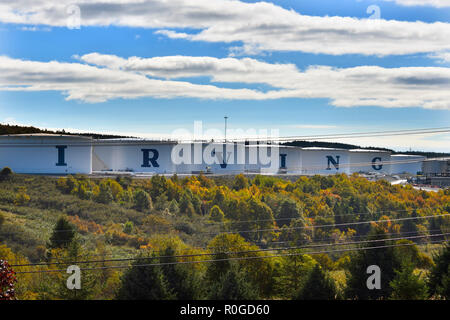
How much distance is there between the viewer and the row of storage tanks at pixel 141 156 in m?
50.6

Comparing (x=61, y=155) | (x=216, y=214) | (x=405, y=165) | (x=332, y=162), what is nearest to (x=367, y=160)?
(x=332, y=162)

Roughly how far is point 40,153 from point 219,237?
19087 millimetres

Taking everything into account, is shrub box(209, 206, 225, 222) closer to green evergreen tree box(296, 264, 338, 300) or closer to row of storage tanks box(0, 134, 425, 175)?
row of storage tanks box(0, 134, 425, 175)

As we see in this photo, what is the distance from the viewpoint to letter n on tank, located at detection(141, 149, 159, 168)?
56.5 m

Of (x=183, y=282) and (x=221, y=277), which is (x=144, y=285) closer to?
(x=183, y=282)

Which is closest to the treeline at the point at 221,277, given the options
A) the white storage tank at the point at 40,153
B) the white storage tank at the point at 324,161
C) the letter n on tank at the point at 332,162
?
the white storage tank at the point at 40,153

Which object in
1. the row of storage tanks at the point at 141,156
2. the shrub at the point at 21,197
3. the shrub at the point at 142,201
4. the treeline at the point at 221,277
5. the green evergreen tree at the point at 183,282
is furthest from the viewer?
the shrub at the point at 142,201

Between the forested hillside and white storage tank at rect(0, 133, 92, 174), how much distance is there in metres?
1.15

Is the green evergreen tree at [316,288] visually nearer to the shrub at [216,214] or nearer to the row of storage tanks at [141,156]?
the row of storage tanks at [141,156]

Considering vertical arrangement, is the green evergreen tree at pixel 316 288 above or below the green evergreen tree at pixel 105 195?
below

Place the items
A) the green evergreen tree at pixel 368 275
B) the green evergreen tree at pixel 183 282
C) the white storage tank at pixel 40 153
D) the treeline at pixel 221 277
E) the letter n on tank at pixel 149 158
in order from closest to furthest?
the treeline at pixel 221 277, the green evergreen tree at pixel 183 282, the green evergreen tree at pixel 368 275, the white storage tank at pixel 40 153, the letter n on tank at pixel 149 158

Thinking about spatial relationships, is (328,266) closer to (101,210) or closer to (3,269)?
(101,210)

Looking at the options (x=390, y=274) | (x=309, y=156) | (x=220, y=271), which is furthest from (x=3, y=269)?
(x=309, y=156)

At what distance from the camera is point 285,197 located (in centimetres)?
6078
